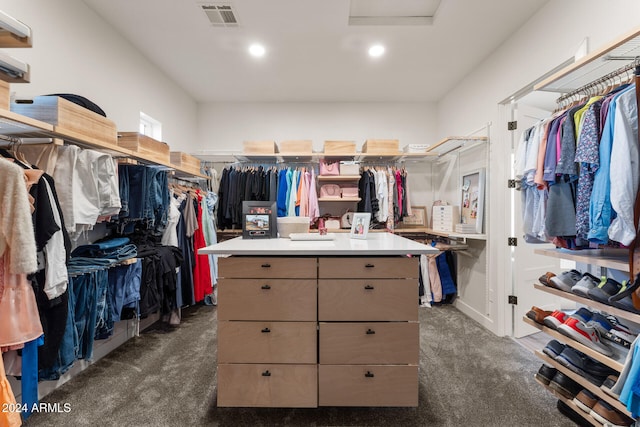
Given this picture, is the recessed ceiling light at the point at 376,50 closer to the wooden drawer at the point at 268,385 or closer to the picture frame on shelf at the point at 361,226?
the picture frame on shelf at the point at 361,226

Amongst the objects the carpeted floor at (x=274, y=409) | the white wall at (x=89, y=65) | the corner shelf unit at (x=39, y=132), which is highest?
the white wall at (x=89, y=65)

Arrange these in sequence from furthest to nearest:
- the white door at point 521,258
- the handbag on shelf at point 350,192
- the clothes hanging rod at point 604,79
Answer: the handbag on shelf at point 350,192, the white door at point 521,258, the clothes hanging rod at point 604,79

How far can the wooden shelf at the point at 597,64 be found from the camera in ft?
4.34

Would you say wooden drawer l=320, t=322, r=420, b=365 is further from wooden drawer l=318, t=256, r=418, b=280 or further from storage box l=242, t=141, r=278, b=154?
storage box l=242, t=141, r=278, b=154

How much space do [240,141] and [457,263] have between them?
357cm

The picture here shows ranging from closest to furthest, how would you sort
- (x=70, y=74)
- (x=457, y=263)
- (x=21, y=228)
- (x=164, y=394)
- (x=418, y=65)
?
1. (x=21, y=228)
2. (x=164, y=394)
3. (x=70, y=74)
4. (x=418, y=65)
5. (x=457, y=263)

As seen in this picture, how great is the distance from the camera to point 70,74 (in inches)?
86.8

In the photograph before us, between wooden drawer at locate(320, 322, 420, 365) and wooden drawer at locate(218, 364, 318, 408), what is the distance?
15cm

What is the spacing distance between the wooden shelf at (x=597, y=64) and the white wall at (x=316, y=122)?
2676 millimetres

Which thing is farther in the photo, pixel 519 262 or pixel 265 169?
pixel 265 169

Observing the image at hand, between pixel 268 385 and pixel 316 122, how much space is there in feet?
12.1

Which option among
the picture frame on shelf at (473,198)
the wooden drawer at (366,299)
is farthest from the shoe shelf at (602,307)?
the picture frame on shelf at (473,198)

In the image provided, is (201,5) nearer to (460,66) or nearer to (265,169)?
(265,169)

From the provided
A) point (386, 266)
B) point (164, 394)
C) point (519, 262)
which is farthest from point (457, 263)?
point (164, 394)
